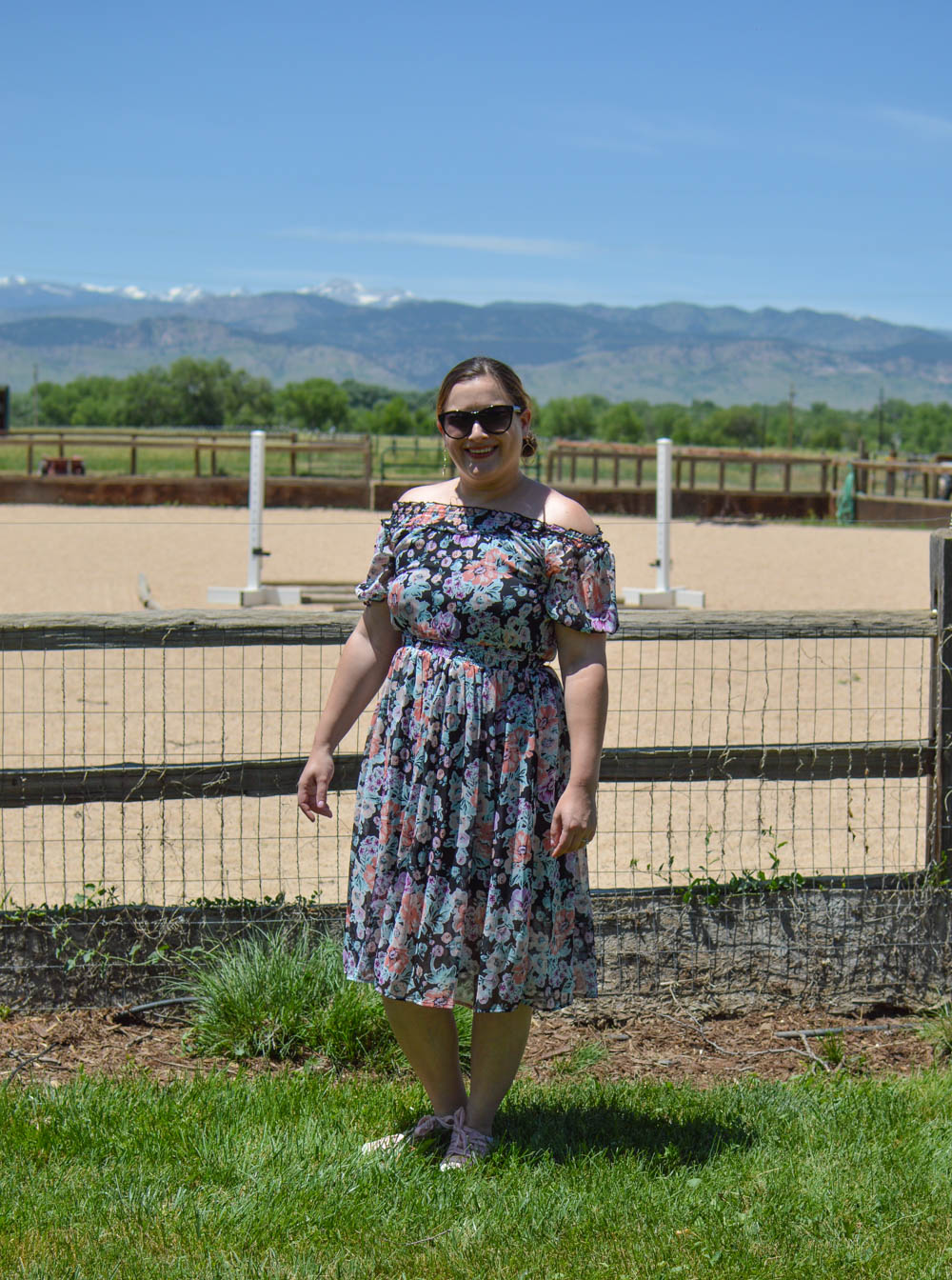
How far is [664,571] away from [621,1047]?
885cm

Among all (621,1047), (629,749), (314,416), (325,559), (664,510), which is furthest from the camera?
(314,416)

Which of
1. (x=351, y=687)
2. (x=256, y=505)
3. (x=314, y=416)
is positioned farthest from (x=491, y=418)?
(x=314, y=416)

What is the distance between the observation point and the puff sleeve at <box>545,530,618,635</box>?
107 inches

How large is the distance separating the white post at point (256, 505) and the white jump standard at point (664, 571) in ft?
10.4

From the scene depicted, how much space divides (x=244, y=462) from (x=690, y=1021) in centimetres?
4720

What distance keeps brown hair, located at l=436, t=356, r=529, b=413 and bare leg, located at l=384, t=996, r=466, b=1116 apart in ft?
4.08

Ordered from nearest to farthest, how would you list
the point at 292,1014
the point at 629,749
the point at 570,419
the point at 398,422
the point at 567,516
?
the point at 567,516 → the point at 292,1014 → the point at 629,749 → the point at 398,422 → the point at 570,419

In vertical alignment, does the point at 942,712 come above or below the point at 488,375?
below

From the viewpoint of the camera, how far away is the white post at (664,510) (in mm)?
11422

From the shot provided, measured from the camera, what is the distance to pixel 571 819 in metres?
2.66

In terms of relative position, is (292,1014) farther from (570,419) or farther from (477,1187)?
(570,419)

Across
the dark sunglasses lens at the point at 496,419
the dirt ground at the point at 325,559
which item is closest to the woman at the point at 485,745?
the dark sunglasses lens at the point at 496,419

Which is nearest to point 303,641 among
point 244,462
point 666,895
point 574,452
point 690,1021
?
point 666,895

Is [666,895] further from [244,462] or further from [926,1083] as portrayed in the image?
[244,462]
